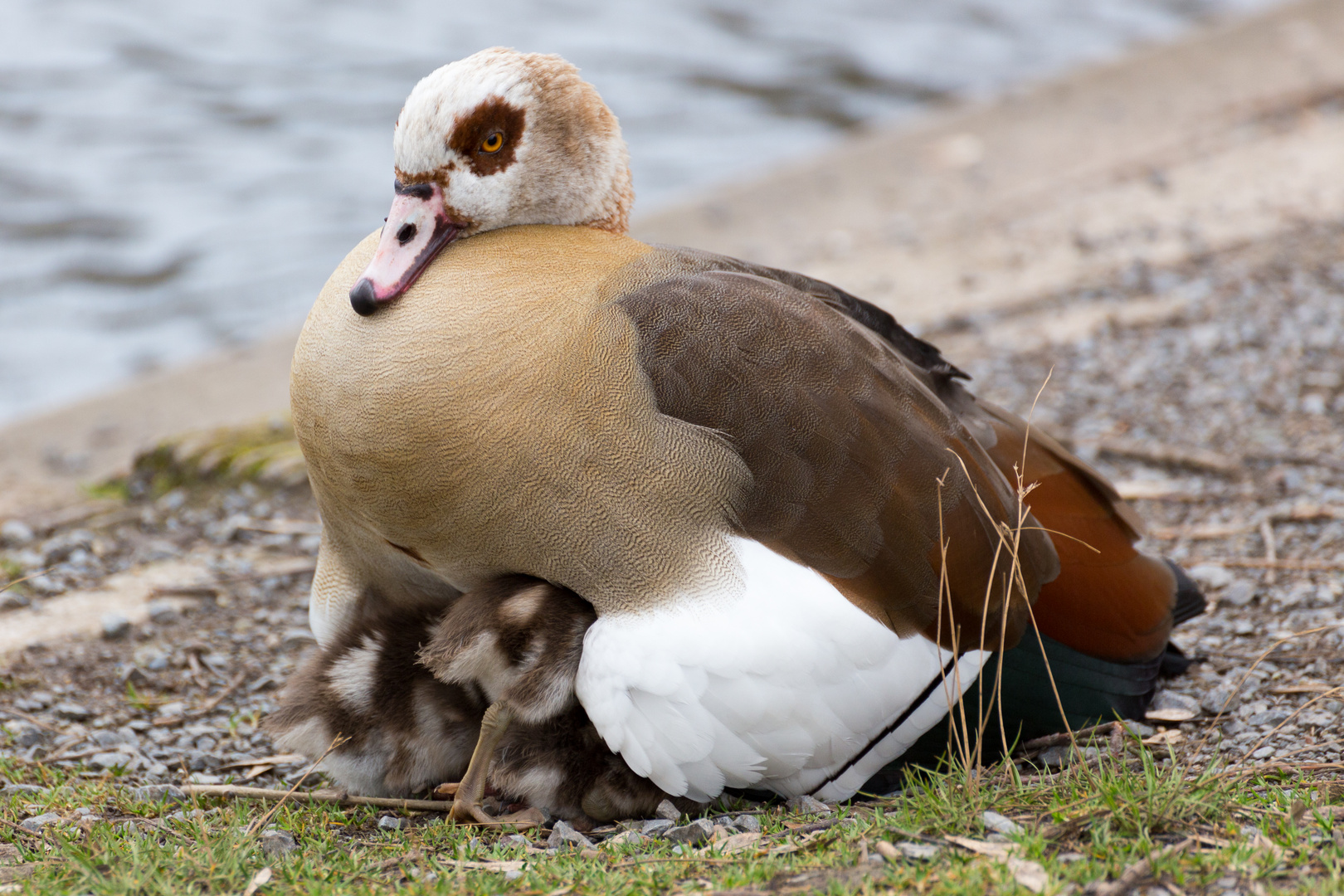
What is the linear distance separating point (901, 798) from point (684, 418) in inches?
30.5

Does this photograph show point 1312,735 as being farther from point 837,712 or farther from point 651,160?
point 651,160

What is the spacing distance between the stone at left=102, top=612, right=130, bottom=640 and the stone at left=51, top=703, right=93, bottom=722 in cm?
39

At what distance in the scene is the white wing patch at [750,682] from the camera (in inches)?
93.7

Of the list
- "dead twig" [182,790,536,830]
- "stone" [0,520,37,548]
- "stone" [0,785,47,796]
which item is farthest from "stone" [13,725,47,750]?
"stone" [0,520,37,548]

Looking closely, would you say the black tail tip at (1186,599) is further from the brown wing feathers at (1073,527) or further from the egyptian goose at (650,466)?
the egyptian goose at (650,466)

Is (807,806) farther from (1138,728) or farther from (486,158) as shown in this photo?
(486,158)

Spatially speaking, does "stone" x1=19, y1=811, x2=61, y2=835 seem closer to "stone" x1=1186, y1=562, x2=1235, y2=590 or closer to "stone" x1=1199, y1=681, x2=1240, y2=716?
"stone" x1=1199, y1=681, x2=1240, y2=716

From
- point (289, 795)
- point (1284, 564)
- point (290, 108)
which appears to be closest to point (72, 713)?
point (289, 795)

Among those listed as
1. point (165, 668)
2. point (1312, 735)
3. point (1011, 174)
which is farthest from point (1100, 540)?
point (1011, 174)

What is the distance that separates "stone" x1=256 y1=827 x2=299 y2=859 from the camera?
2.34 metres

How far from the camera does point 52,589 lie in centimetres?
382

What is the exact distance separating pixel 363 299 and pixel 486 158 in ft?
1.25

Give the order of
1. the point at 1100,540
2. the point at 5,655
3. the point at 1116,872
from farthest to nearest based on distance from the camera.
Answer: the point at 5,655
the point at 1100,540
the point at 1116,872

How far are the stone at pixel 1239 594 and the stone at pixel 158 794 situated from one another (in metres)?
2.51
